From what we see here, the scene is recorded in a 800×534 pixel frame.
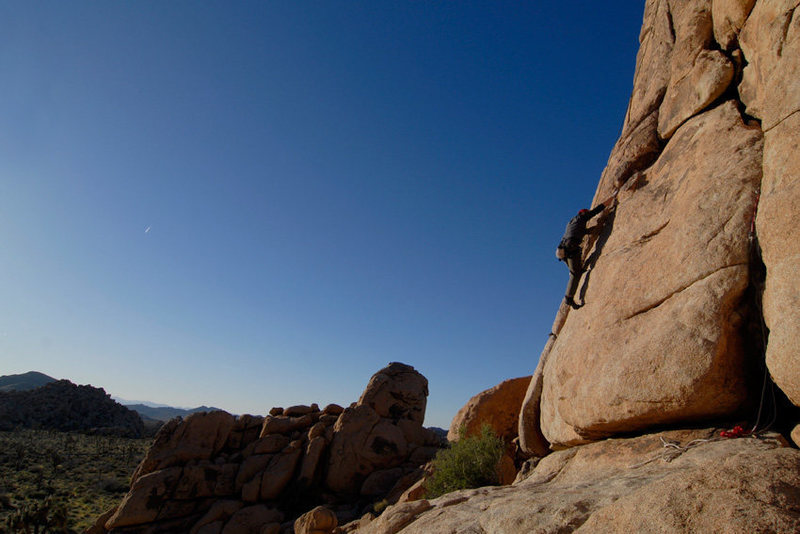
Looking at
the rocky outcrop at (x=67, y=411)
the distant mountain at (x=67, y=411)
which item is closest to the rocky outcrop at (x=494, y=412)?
the rocky outcrop at (x=67, y=411)

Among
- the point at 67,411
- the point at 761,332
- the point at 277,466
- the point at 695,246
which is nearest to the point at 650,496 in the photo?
the point at 761,332

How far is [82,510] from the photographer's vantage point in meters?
37.2

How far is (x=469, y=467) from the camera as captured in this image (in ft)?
60.6

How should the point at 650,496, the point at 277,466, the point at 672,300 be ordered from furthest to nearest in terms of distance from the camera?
the point at 277,466
the point at 672,300
the point at 650,496

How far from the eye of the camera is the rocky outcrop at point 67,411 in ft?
279

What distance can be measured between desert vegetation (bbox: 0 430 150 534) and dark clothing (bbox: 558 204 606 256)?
4017 cm

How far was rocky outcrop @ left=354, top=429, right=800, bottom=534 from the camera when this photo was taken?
4.43 m

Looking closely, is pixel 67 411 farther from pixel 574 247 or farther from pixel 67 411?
pixel 574 247

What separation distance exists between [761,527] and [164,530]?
32.4 metres

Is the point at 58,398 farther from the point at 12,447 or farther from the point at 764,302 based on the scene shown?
the point at 764,302

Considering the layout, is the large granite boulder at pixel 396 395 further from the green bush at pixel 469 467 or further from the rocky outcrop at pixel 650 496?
the rocky outcrop at pixel 650 496

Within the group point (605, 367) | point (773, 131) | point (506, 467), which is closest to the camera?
→ point (773, 131)

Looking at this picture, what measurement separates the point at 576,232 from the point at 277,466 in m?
25.6

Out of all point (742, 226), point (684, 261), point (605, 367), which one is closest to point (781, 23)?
point (742, 226)
